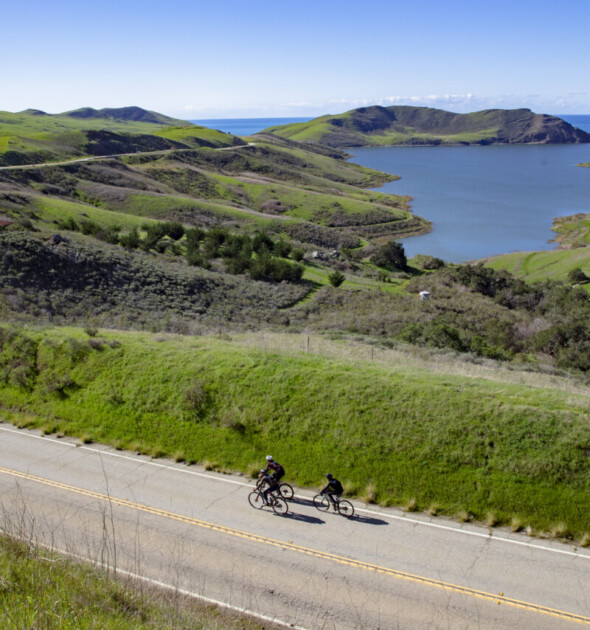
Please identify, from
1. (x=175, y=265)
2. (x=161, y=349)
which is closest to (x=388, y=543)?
(x=161, y=349)

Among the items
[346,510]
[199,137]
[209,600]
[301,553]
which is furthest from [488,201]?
[209,600]

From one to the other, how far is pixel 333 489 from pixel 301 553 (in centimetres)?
179

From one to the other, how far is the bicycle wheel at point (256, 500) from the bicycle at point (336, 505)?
4.59ft

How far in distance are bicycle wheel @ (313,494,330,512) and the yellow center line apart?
1.61 m

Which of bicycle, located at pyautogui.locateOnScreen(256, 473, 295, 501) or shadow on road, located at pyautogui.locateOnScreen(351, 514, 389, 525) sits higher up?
bicycle, located at pyautogui.locateOnScreen(256, 473, 295, 501)

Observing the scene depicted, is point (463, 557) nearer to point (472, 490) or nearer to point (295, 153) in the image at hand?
point (472, 490)

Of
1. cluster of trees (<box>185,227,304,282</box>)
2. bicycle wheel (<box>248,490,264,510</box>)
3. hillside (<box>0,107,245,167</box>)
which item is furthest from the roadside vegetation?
hillside (<box>0,107,245,167</box>)

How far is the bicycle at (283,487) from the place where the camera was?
12694mm

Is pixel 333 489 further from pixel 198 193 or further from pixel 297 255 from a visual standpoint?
pixel 198 193

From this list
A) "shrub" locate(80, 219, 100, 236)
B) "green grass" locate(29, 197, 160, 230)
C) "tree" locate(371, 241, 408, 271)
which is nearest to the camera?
"shrub" locate(80, 219, 100, 236)

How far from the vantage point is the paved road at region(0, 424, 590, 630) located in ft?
31.4

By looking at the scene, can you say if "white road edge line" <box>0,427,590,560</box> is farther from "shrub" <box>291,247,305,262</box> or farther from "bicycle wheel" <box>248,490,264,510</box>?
"shrub" <box>291,247,305,262</box>

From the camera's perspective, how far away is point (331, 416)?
15.7 m

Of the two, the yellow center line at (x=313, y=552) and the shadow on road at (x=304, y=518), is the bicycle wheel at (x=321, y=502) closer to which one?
the shadow on road at (x=304, y=518)
